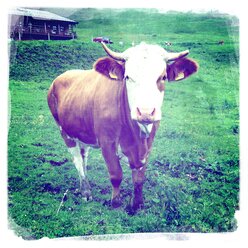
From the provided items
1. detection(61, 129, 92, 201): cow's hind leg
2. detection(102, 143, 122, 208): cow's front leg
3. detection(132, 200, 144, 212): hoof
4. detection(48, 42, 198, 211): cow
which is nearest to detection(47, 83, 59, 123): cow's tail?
detection(48, 42, 198, 211): cow

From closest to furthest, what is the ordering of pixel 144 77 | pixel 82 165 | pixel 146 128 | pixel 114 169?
pixel 144 77 → pixel 146 128 → pixel 114 169 → pixel 82 165

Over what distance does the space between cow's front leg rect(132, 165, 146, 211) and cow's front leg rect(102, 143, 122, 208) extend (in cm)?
15

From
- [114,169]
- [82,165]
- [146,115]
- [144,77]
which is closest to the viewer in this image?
[146,115]

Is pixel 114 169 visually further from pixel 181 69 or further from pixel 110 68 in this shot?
pixel 181 69

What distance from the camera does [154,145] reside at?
347cm

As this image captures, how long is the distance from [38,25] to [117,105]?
47.1 inches

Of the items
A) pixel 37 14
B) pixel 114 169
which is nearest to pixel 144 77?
pixel 114 169

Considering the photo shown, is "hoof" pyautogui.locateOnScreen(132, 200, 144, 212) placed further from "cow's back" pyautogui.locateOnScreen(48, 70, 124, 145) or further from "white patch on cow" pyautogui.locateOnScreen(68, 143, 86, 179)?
"cow's back" pyautogui.locateOnScreen(48, 70, 124, 145)

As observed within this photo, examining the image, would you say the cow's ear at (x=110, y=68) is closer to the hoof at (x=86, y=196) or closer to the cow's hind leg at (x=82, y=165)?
the cow's hind leg at (x=82, y=165)

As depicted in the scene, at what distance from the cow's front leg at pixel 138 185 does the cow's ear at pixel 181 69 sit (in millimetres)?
941

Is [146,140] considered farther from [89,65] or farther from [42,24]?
[42,24]

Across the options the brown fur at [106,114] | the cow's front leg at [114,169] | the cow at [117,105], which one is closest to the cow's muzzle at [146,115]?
the cow at [117,105]

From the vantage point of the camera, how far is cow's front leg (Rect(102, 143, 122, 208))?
3295 millimetres
